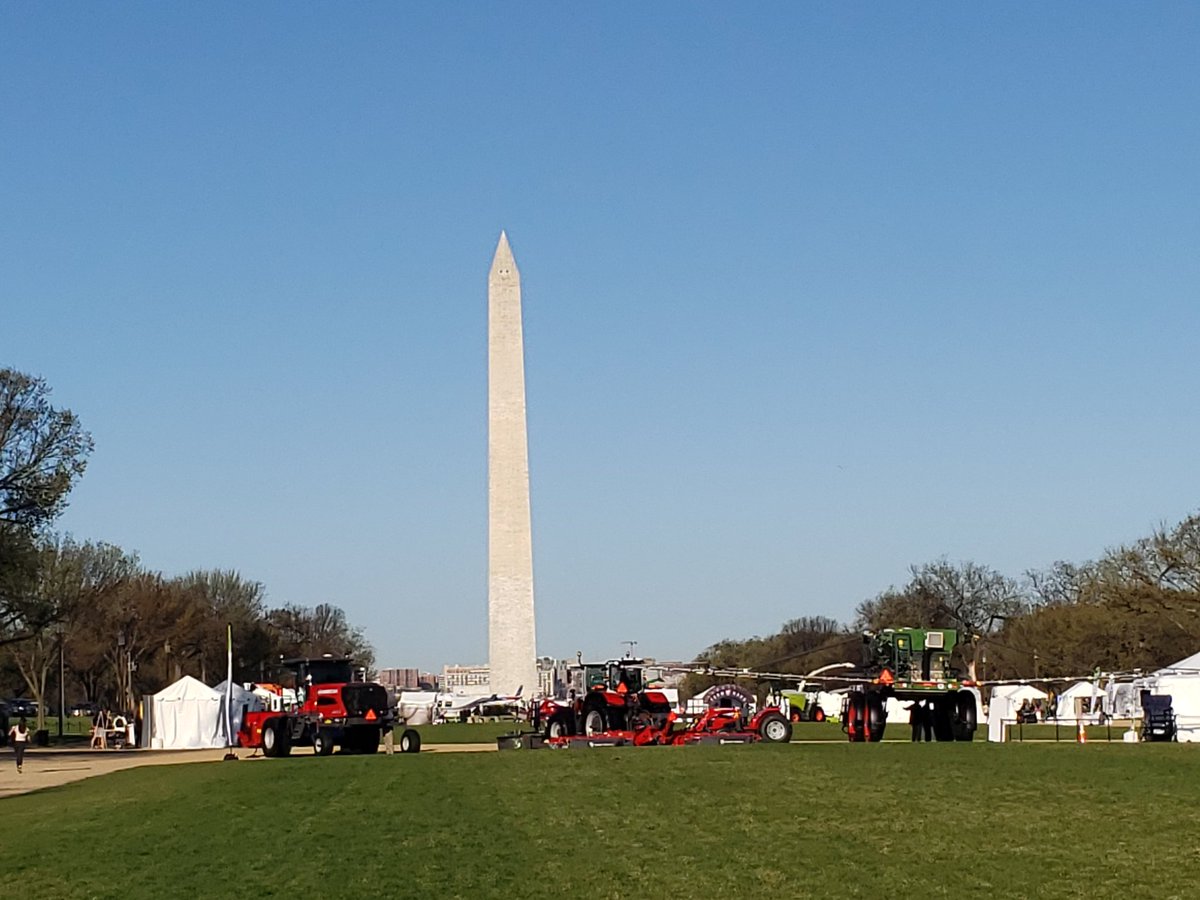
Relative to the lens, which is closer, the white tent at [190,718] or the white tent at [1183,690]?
the white tent at [1183,690]

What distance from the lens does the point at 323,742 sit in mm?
48500

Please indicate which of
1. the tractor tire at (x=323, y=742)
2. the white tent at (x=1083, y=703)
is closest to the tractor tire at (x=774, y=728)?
the tractor tire at (x=323, y=742)

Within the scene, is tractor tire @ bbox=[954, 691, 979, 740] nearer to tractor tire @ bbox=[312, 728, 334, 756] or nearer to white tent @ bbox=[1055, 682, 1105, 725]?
tractor tire @ bbox=[312, 728, 334, 756]

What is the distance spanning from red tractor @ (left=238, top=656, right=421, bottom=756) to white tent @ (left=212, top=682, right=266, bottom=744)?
51.5 feet

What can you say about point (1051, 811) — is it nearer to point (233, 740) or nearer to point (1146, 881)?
point (1146, 881)

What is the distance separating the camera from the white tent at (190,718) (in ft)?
217

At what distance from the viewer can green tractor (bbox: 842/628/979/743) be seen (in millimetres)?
44844

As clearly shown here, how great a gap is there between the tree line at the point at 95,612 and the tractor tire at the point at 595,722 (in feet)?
73.5

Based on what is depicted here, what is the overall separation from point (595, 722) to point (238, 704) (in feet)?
80.0

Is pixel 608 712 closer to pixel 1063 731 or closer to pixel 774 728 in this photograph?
pixel 774 728

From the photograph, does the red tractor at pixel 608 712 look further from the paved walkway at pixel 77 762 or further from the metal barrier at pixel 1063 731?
the metal barrier at pixel 1063 731

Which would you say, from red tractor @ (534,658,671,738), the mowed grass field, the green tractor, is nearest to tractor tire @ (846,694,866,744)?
the green tractor

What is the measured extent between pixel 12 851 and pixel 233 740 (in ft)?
145

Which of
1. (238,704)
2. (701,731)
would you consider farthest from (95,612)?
(701,731)
